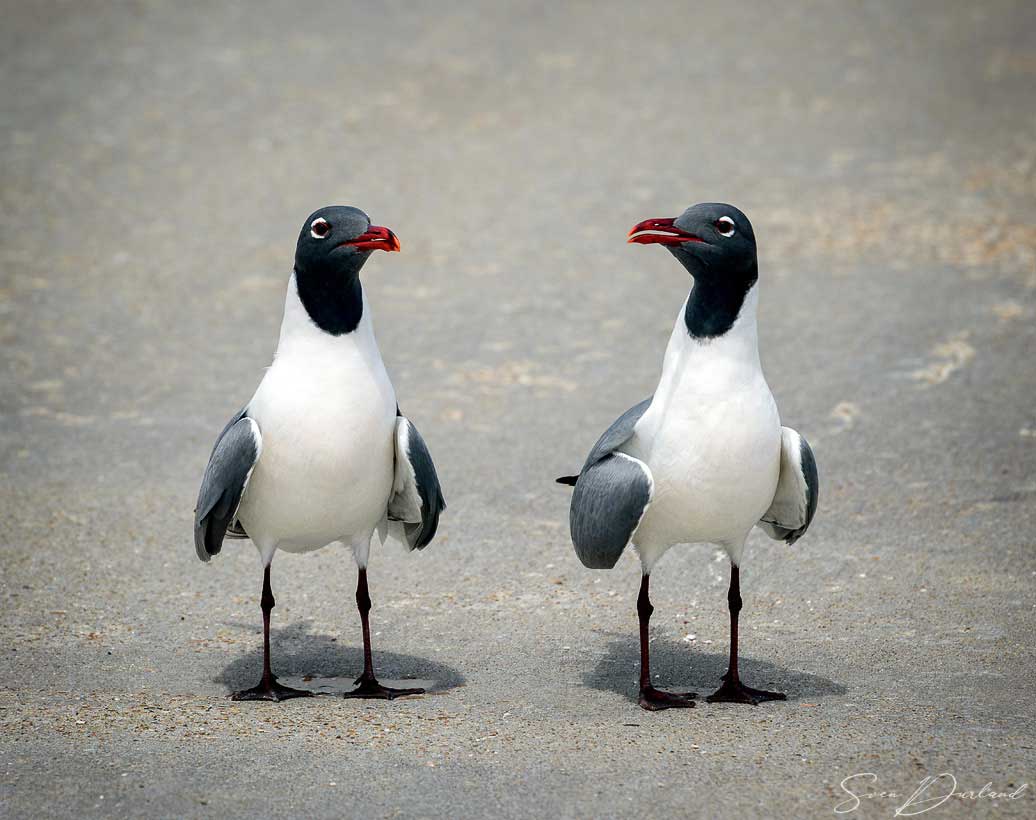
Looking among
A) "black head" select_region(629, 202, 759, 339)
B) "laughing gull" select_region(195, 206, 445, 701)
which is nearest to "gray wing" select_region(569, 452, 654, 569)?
"black head" select_region(629, 202, 759, 339)

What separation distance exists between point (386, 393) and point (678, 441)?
128 centimetres

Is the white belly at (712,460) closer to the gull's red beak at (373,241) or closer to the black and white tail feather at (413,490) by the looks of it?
the black and white tail feather at (413,490)

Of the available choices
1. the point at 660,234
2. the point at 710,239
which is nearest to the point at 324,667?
the point at 660,234

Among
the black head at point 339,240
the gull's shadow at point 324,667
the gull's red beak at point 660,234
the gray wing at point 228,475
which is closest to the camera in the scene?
the gull's red beak at point 660,234

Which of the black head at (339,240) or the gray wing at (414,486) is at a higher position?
the black head at (339,240)

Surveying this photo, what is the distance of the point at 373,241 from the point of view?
5562mm

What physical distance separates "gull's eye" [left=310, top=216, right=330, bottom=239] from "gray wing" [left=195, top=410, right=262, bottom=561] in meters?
0.83

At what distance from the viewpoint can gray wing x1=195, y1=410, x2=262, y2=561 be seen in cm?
571

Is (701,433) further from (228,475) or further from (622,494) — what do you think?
(228,475)

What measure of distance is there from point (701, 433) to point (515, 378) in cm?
468

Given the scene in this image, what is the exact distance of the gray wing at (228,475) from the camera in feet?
18.7

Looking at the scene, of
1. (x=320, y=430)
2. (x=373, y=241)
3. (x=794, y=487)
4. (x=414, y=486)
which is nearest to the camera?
(x=373, y=241)

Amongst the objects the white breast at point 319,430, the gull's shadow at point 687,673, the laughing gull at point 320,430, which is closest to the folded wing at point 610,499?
the gull's shadow at point 687,673

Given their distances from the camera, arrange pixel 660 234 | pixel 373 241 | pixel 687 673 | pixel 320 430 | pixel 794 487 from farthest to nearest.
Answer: pixel 687 673 → pixel 794 487 → pixel 320 430 → pixel 373 241 → pixel 660 234
